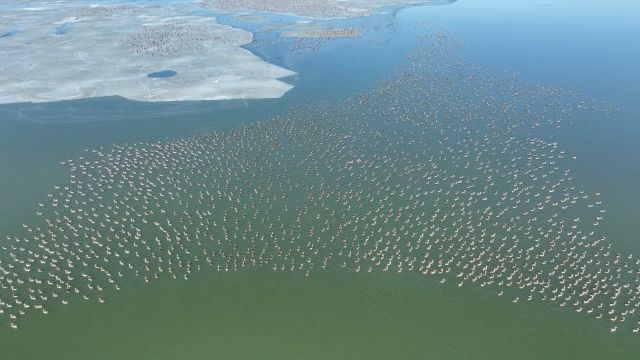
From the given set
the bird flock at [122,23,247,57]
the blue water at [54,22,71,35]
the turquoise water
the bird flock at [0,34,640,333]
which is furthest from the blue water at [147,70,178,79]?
the blue water at [54,22,71,35]

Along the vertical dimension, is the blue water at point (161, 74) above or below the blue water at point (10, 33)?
below

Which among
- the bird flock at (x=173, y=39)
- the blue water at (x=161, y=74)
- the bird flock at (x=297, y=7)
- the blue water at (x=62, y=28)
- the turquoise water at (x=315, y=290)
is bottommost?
the turquoise water at (x=315, y=290)

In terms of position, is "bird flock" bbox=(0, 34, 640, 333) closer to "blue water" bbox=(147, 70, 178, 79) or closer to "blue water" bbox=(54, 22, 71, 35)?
"blue water" bbox=(147, 70, 178, 79)

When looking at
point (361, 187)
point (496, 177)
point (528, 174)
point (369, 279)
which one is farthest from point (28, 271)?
point (528, 174)

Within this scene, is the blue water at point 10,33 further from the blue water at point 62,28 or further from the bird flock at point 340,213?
the bird flock at point 340,213

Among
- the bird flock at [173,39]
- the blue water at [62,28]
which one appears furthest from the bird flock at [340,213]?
the blue water at [62,28]

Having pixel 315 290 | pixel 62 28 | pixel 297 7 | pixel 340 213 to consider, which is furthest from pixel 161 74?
pixel 297 7
